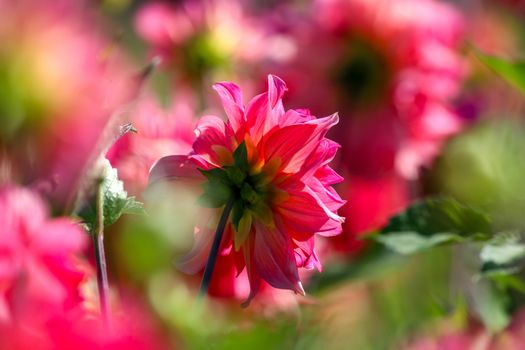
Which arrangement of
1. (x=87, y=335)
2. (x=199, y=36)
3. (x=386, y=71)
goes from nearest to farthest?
(x=87, y=335)
(x=386, y=71)
(x=199, y=36)

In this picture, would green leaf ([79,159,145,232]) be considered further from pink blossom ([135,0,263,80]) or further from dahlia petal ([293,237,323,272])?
pink blossom ([135,0,263,80])

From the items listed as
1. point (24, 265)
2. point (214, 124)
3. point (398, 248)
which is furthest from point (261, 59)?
point (24, 265)

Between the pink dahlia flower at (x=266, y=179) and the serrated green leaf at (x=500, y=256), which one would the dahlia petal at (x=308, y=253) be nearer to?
the pink dahlia flower at (x=266, y=179)

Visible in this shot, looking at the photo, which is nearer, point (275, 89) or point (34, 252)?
point (34, 252)

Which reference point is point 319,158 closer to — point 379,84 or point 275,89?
point 275,89

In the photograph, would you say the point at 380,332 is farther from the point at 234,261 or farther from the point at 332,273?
the point at 332,273

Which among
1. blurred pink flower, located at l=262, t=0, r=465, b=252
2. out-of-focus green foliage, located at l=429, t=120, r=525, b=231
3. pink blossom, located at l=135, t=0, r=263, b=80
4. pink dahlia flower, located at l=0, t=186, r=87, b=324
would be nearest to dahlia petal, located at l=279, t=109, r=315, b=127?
pink dahlia flower, located at l=0, t=186, r=87, b=324

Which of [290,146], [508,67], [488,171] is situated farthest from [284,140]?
[488,171]
